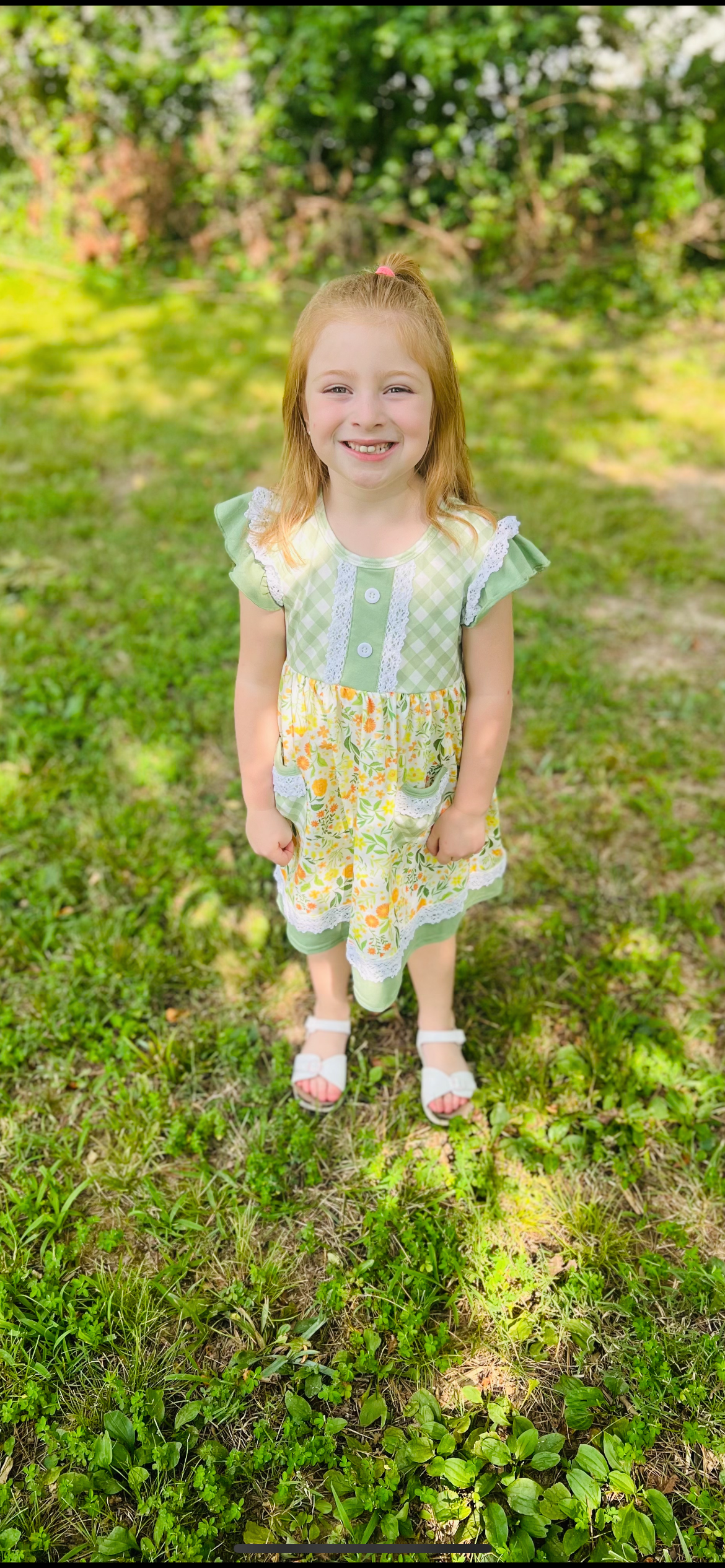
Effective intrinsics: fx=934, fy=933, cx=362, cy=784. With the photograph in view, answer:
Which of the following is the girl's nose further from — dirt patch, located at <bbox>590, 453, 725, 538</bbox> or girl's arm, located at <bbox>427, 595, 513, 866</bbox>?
dirt patch, located at <bbox>590, 453, 725, 538</bbox>

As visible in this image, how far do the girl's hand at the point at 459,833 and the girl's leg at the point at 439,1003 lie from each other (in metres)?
0.33

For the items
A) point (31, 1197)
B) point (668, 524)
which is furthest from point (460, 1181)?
point (668, 524)

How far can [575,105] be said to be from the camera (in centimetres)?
604

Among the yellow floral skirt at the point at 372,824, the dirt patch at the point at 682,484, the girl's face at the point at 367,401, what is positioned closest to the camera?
the girl's face at the point at 367,401

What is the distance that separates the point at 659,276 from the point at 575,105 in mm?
1195

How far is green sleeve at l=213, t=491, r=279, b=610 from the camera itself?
157cm

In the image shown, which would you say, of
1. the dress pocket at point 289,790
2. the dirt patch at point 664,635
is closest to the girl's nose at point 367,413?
the dress pocket at point 289,790

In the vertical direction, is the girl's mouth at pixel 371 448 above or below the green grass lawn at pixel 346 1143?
above

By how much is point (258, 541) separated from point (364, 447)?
0.91 feet

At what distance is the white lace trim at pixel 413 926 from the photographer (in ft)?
5.97

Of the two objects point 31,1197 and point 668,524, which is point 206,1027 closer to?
point 31,1197

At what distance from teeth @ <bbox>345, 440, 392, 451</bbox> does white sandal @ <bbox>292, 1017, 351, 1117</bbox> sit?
1320 mm

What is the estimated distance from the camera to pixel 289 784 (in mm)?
1737

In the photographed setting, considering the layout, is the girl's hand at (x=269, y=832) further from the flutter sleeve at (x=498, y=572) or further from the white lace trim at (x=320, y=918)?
the flutter sleeve at (x=498, y=572)
